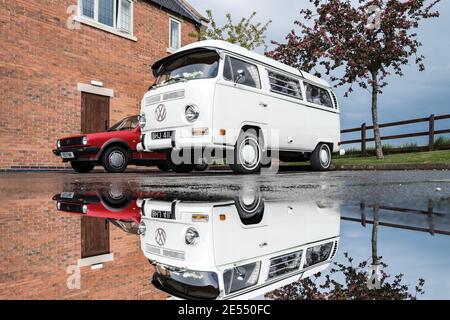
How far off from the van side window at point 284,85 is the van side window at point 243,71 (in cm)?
60

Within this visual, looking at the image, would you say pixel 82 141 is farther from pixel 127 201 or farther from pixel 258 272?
pixel 258 272

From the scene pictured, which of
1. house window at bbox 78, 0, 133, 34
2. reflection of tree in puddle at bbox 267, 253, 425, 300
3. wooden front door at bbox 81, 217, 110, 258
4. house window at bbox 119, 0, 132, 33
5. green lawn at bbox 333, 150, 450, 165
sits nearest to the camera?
reflection of tree in puddle at bbox 267, 253, 425, 300

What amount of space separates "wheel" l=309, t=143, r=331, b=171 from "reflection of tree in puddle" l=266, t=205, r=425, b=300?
10259 mm

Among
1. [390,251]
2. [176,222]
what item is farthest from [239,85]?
[390,251]

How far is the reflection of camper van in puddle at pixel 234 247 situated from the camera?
52.6 inches

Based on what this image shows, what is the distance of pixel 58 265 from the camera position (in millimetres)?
1528

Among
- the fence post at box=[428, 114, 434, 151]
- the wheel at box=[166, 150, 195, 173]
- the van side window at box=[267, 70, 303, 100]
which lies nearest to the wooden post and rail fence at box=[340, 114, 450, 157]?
the fence post at box=[428, 114, 434, 151]

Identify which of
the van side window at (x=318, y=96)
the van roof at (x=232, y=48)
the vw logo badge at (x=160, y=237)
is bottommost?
the vw logo badge at (x=160, y=237)

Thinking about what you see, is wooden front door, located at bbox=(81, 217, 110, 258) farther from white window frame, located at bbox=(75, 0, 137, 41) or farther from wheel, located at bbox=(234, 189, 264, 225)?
white window frame, located at bbox=(75, 0, 137, 41)

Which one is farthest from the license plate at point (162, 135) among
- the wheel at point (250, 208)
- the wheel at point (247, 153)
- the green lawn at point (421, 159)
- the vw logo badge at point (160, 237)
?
the green lawn at point (421, 159)

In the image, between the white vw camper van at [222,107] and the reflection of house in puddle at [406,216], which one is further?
the white vw camper van at [222,107]

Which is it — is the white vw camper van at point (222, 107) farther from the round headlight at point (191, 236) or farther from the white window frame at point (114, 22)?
the white window frame at point (114, 22)

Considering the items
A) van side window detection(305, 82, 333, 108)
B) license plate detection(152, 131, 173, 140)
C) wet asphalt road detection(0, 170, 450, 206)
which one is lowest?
wet asphalt road detection(0, 170, 450, 206)

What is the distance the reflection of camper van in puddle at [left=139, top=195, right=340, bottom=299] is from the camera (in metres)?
1.34
